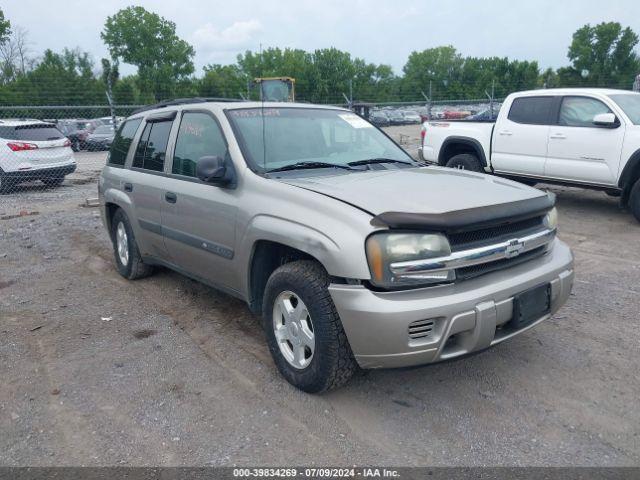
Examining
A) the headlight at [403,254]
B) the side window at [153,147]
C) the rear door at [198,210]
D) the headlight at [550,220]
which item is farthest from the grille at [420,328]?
the side window at [153,147]

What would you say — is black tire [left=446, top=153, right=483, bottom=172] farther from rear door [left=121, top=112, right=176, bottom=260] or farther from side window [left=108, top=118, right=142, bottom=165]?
rear door [left=121, top=112, right=176, bottom=260]

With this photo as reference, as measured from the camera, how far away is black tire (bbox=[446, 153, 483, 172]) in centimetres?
948

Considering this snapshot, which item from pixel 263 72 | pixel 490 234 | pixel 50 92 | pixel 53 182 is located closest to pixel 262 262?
pixel 490 234

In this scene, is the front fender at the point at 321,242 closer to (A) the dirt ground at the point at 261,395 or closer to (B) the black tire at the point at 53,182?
(A) the dirt ground at the point at 261,395

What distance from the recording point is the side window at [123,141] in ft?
17.7

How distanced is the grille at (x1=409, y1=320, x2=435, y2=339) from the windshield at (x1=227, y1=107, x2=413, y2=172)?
1.57 m

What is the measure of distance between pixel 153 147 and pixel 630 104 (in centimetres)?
668

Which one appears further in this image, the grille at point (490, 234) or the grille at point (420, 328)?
the grille at point (490, 234)

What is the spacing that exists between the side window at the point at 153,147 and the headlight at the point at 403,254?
8.35 feet

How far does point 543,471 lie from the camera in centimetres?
260

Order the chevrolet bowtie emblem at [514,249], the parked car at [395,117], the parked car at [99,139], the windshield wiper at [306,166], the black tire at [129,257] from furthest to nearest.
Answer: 1. the parked car at [395,117]
2. the parked car at [99,139]
3. the black tire at [129,257]
4. the windshield wiper at [306,166]
5. the chevrolet bowtie emblem at [514,249]

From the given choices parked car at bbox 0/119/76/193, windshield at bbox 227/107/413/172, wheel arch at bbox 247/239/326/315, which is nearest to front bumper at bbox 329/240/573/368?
wheel arch at bbox 247/239/326/315

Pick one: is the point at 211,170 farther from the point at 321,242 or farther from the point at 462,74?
the point at 462,74

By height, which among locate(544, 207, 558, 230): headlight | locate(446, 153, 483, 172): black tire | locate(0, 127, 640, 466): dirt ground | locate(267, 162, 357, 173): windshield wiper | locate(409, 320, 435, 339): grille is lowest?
locate(0, 127, 640, 466): dirt ground
